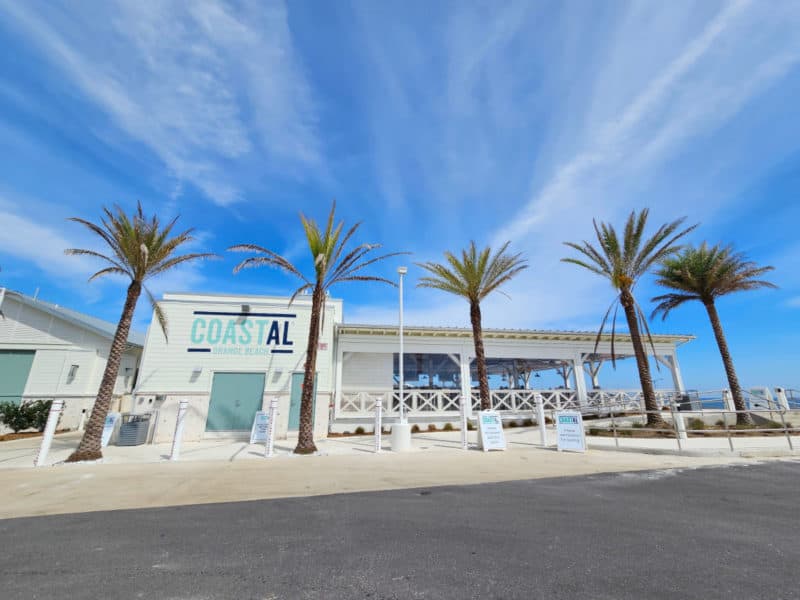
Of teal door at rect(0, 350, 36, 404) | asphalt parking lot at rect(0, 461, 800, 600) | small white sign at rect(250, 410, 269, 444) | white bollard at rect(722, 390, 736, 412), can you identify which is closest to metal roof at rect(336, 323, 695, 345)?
white bollard at rect(722, 390, 736, 412)

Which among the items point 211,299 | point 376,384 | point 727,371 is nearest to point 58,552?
point 211,299

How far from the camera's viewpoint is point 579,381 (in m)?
17.5

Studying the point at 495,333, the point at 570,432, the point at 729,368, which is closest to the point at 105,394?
the point at 570,432

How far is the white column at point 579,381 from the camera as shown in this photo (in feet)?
56.5

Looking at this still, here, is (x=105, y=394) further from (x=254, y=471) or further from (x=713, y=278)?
(x=713, y=278)

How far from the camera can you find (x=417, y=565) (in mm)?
3010

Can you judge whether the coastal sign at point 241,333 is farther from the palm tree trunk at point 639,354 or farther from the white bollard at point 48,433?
the palm tree trunk at point 639,354

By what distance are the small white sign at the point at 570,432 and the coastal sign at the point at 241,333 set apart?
10300mm

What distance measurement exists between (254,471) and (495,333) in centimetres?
1260

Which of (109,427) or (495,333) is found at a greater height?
(495,333)

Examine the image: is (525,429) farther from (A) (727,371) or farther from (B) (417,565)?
(B) (417,565)

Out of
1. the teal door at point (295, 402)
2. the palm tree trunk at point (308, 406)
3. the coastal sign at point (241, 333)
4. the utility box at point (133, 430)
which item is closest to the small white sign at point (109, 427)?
the utility box at point (133, 430)

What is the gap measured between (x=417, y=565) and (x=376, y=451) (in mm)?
7769

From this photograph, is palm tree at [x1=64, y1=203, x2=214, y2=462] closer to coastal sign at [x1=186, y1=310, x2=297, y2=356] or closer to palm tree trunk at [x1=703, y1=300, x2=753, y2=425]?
coastal sign at [x1=186, y1=310, x2=297, y2=356]
